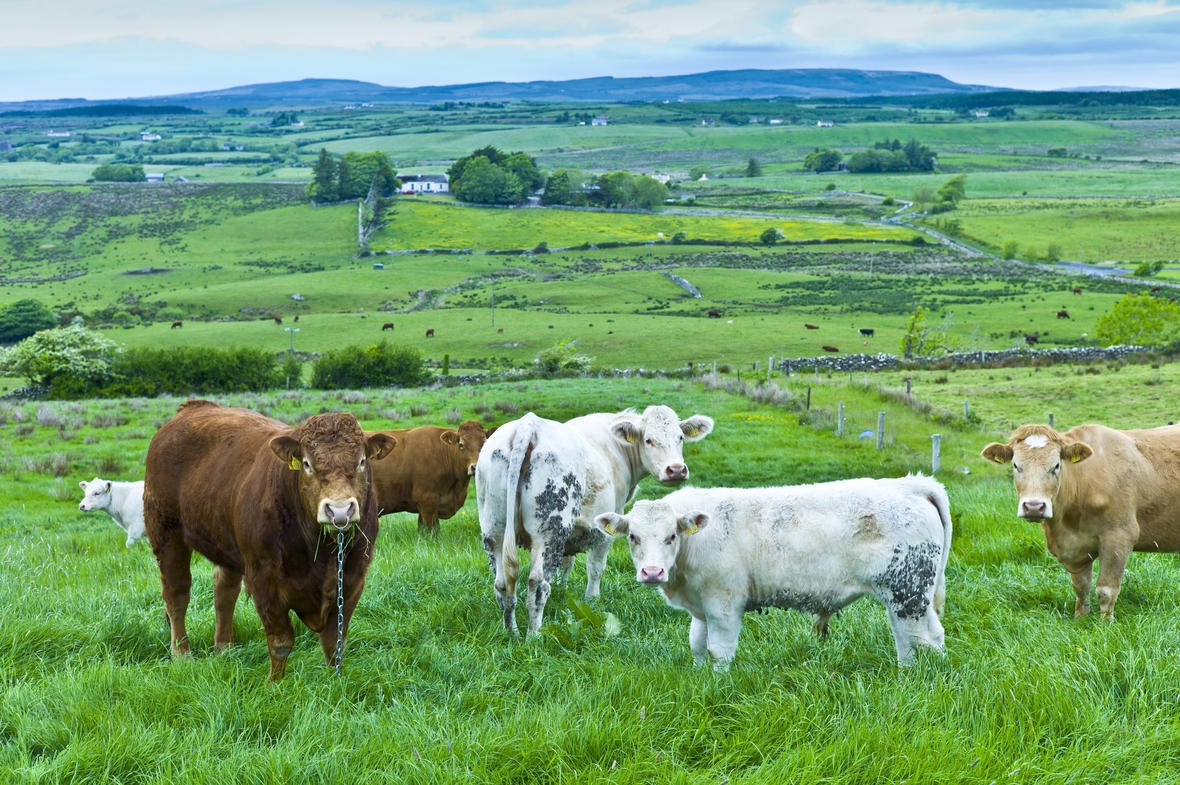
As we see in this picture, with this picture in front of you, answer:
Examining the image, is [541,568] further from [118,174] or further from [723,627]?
[118,174]

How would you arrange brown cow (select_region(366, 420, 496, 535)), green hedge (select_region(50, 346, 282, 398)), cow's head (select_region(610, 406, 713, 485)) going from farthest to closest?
1. green hedge (select_region(50, 346, 282, 398))
2. brown cow (select_region(366, 420, 496, 535))
3. cow's head (select_region(610, 406, 713, 485))

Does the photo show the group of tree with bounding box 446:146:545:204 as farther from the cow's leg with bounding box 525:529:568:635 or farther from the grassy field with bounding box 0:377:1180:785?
the cow's leg with bounding box 525:529:568:635

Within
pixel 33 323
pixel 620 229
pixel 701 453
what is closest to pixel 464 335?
pixel 33 323

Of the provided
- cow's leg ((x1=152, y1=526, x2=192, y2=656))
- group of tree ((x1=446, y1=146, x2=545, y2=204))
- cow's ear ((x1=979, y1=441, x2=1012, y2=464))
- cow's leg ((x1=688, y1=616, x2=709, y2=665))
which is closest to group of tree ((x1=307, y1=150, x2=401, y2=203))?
group of tree ((x1=446, y1=146, x2=545, y2=204))

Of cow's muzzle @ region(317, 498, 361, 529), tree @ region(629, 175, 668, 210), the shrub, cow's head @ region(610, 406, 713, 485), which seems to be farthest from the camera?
tree @ region(629, 175, 668, 210)

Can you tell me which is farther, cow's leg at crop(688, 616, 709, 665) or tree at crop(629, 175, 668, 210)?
tree at crop(629, 175, 668, 210)

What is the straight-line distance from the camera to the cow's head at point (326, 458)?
18.9 ft

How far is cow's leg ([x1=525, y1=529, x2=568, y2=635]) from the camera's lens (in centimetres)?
772

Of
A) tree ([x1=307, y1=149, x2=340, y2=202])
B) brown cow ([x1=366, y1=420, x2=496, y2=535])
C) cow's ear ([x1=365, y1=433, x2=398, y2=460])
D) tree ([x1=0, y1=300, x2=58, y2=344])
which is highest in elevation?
tree ([x1=307, y1=149, x2=340, y2=202])

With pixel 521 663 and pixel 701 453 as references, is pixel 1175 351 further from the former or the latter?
pixel 521 663

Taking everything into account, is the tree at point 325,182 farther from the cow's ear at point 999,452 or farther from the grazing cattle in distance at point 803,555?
the grazing cattle in distance at point 803,555

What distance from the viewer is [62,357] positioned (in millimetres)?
44188

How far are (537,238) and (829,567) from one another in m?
119

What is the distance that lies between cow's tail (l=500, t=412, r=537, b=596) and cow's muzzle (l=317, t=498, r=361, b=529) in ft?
7.33
